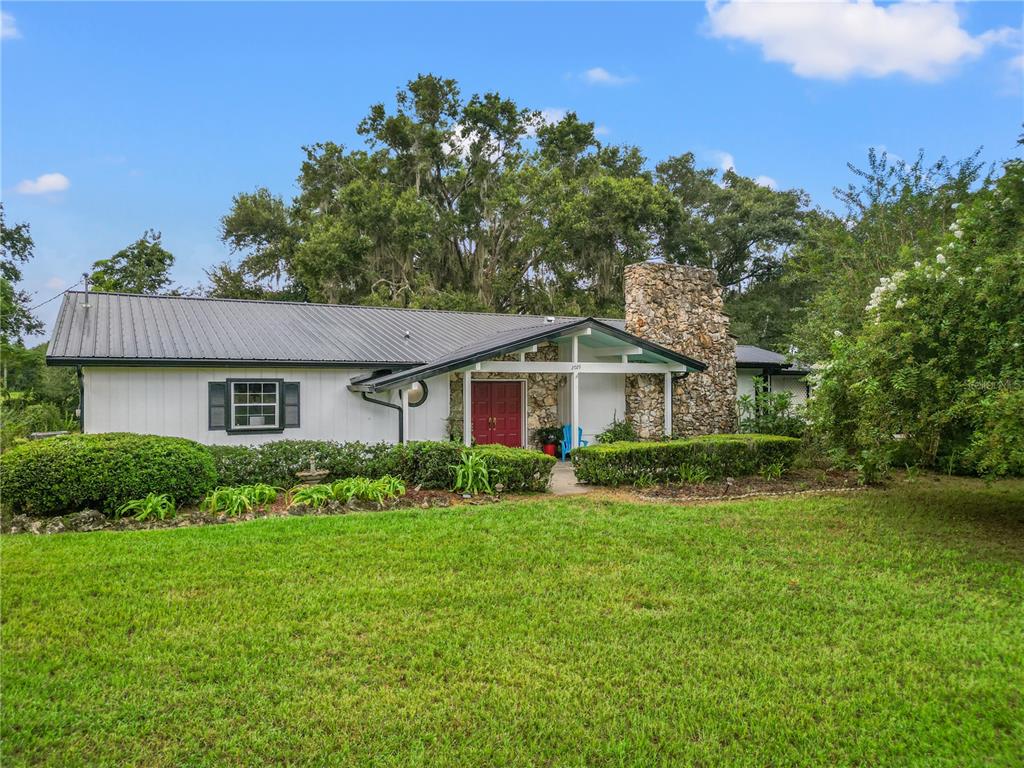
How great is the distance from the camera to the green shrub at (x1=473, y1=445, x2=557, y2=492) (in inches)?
383

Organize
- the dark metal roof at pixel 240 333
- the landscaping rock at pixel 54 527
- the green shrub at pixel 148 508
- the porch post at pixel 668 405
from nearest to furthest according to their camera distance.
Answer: the landscaping rock at pixel 54 527 < the green shrub at pixel 148 508 < the dark metal roof at pixel 240 333 < the porch post at pixel 668 405

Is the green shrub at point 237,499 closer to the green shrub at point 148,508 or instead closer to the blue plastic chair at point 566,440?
the green shrub at point 148,508

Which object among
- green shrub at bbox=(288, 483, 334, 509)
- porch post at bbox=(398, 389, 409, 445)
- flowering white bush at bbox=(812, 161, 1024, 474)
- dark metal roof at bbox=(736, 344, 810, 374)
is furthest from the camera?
dark metal roof at bbox=(736, 344, 810, 374)

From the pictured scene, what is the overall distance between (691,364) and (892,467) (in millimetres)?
4772

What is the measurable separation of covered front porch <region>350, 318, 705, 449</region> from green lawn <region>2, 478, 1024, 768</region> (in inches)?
211

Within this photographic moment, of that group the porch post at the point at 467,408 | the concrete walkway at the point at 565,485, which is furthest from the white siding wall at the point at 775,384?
the porch post at the point at 467,408

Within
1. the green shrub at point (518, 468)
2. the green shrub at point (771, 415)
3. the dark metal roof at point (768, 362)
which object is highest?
the dark metal roof at point (768, 362)

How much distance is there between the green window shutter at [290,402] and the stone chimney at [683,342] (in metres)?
7.78

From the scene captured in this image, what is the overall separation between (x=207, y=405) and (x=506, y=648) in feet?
29.4

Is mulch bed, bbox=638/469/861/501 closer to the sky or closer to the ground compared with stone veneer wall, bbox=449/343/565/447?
closer to the ground

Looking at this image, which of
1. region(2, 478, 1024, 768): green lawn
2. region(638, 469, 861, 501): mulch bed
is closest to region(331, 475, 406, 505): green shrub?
region(2, 478, 1024, 768): green lawn

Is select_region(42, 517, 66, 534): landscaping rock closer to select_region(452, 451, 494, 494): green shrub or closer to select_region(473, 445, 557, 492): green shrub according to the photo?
select_region(452, 451, 494, 494): green shrub

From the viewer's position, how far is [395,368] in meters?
12.4

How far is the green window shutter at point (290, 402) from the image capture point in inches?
461
